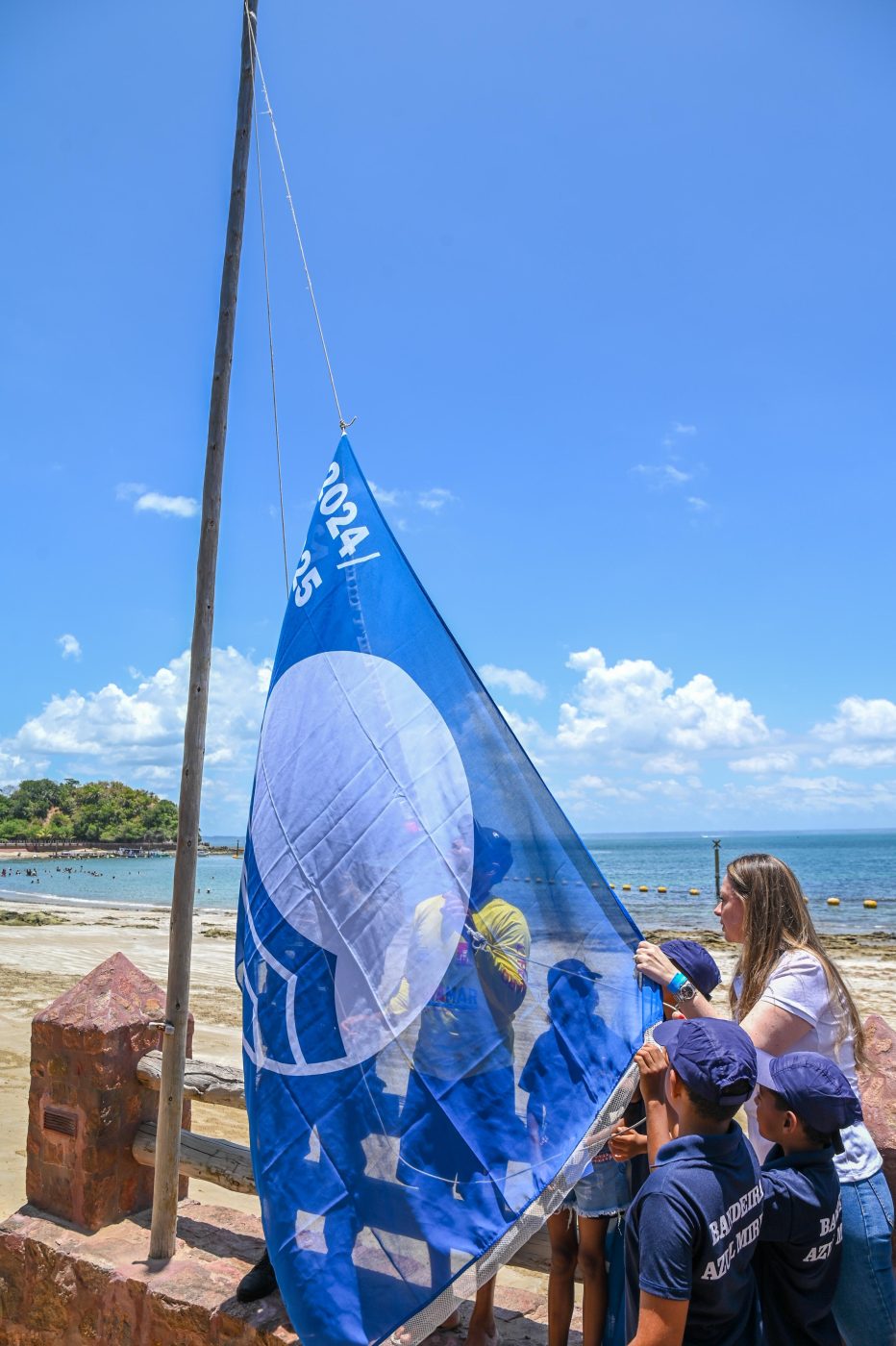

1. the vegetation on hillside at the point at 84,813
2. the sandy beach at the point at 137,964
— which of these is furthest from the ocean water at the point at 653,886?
the vegetation on hillside at the point at 84,813

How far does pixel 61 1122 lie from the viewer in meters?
3.98

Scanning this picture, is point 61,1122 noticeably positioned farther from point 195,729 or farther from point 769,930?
point 769,930

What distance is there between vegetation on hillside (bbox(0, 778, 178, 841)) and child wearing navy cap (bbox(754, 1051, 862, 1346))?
382 feet

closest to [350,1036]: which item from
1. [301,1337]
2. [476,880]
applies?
[476,880]

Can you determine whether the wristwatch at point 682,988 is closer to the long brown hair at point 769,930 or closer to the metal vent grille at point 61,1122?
the long brown hair at point 769,930

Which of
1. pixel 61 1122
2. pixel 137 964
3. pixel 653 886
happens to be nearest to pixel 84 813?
pixel 653 886

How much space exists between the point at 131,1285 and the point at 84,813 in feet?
397

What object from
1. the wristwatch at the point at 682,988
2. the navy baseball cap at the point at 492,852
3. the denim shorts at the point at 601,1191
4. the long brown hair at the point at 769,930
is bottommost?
the denim shorts at the point at 601,1191

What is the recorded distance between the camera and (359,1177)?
8.58ft

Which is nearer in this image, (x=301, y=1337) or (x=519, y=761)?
(x=301, y=1337)

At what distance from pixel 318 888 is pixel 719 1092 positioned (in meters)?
1.46

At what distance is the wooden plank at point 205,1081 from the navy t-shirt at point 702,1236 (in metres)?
2.27

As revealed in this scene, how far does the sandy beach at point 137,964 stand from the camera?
7.54 metres

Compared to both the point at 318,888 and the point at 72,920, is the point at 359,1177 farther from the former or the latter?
the point at 72,920
